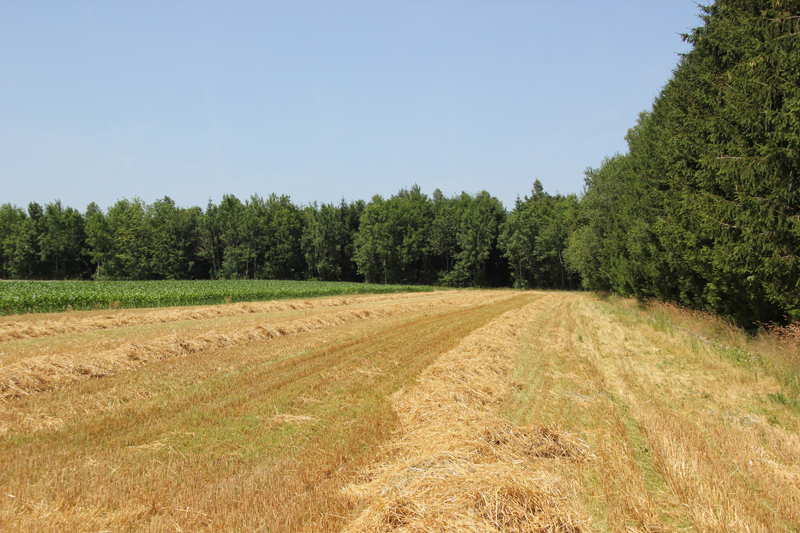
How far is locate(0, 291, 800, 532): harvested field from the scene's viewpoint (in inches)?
159

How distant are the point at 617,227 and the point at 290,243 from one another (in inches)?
2450

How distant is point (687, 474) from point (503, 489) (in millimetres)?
2522

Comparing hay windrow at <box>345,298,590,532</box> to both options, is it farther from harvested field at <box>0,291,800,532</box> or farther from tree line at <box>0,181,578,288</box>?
tree line at <box>0,181,578,288</box>

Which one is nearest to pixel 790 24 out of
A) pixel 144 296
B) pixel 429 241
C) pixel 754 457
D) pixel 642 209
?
pixel 754 457

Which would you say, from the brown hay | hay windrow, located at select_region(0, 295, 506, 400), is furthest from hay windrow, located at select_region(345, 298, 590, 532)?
hay windrow, located at select_region(0, 295, 506, 400)

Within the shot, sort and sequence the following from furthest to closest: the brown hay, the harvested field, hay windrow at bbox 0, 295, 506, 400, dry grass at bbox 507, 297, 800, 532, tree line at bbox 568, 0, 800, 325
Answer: tree line at bbox 568, 0, 800, 325 → hay windrow at bbox 0, 295, 506, 400 → the brown hay → dry grass at bbox 507, 297, 800, 532 → the harvested field

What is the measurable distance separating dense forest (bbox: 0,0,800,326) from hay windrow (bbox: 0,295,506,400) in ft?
50.6

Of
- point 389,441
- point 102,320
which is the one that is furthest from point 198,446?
point 102,320

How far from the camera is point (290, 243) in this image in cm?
7981

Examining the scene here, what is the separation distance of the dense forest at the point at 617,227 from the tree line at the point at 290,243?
0.28 meters

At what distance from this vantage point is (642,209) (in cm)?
2381

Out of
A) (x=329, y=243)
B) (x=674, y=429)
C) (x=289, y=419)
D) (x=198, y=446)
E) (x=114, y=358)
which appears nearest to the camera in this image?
(x=198, y=446)

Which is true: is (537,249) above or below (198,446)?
above

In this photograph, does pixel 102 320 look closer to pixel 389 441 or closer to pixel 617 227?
pixel 389 441
